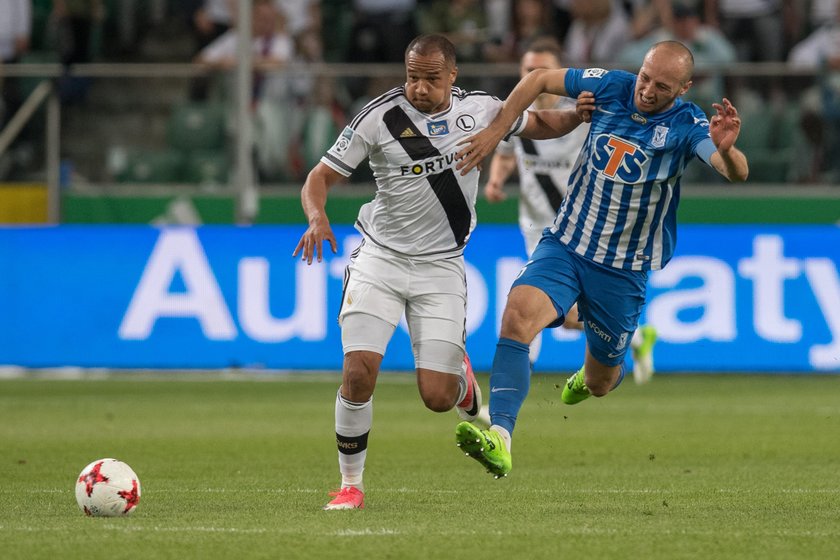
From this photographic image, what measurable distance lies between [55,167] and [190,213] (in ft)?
4.90

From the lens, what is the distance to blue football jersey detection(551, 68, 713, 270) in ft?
24.4

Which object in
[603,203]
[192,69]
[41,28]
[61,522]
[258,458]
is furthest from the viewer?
[41,28]

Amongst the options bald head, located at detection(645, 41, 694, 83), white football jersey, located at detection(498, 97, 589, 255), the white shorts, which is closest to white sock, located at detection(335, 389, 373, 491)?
the white shorts

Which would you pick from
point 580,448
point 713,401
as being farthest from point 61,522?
point 713,401

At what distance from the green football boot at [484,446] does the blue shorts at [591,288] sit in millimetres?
962

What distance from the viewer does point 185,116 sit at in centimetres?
1614

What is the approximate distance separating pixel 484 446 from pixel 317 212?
1282mm

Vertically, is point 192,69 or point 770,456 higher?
point 192,69

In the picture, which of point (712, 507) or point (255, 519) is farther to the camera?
point (712, 507)

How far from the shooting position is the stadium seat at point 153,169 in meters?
16.2

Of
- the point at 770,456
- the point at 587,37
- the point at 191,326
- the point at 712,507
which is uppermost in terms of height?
the point at 587,37

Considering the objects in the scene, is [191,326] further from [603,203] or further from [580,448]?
[603,203]

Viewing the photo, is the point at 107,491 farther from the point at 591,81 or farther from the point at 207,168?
the point at 207,168

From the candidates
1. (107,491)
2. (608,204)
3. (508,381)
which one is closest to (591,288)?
(608,204)
